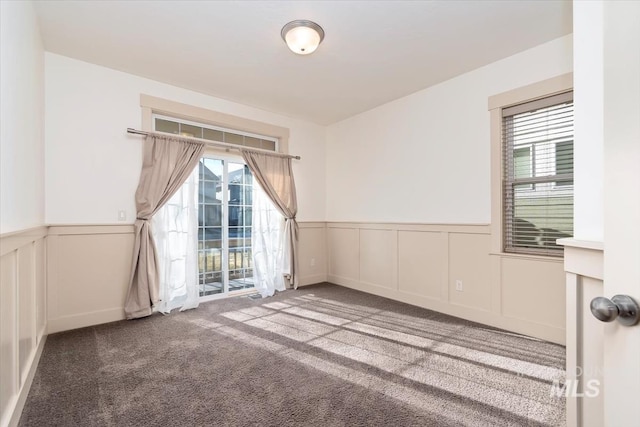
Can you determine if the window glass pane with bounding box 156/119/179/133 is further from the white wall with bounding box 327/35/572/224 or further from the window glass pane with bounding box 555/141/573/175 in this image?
the window glass pane with bounding box 555/141/573/175

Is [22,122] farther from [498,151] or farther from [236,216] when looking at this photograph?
[498,151]

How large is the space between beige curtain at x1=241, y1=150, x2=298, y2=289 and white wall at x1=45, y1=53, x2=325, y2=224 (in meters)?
1.38

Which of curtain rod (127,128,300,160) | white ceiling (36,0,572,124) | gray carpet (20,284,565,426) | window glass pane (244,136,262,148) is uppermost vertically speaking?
white ceiling (36,0,572,124)

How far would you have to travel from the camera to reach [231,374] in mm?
2020

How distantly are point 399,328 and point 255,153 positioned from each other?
9.57ft

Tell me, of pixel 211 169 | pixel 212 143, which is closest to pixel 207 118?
pixel 212 143

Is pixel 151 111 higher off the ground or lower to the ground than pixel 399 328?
higher

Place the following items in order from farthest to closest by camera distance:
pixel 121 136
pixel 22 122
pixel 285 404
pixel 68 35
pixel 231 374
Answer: pixel 121 136, pixel 68 35, pixel 231 374, pixel 22 122, pixel 285 404

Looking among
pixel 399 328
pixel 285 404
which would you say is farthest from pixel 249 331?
pixel 399 328

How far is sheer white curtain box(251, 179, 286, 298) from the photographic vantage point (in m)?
4.13

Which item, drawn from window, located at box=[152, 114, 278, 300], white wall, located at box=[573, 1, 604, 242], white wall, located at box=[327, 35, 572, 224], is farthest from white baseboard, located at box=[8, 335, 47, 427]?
white wall, located at box=[327, 35, 572, 224]

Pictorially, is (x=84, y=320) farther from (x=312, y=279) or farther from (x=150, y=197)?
(x=312, y=279)

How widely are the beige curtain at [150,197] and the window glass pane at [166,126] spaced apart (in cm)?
24

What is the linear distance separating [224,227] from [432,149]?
115 inches
